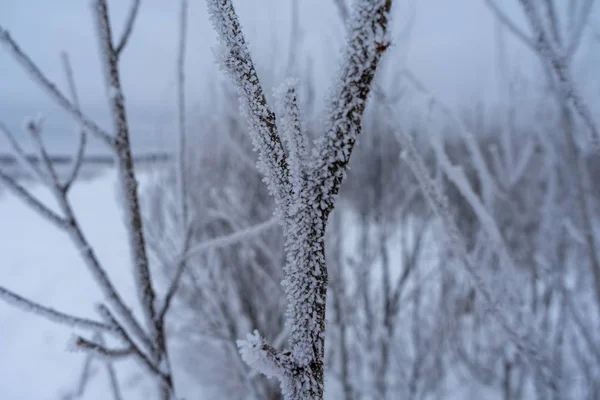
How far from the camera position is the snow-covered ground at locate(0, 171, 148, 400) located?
123 inches

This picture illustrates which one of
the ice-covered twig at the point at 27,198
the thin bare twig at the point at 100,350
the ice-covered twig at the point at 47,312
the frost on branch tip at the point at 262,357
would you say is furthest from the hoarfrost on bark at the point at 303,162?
the ice-covered twig at the point at 27,198

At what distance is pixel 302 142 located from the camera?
0.45 meters

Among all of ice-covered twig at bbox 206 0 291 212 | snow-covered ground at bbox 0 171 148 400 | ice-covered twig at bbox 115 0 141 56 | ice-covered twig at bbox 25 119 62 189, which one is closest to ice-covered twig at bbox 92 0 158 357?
ice-covered twig at bbox 115 0 141 56

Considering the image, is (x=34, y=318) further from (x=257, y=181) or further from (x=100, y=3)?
(x=100, y=3)

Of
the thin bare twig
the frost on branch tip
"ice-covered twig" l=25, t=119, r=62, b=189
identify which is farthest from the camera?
"ice-covered twig" l=25, t=119, r=62, b=189

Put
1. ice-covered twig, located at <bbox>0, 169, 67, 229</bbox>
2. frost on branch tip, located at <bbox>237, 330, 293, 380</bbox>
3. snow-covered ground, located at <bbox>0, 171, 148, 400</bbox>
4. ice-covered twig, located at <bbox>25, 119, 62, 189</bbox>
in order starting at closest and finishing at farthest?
frost on branch tip, located at <bbox>237, 330, 293, 380</bbox>, ice-covered twig, located at <bbox>0, 169, 67, 229</bbox>, ice-covered twig, located at <bbox>25, 119, 62, 189</bbox>, snow-covered ground, located at <bbox>0, 171, 148, 400</bbox>

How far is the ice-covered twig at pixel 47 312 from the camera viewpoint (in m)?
0.75

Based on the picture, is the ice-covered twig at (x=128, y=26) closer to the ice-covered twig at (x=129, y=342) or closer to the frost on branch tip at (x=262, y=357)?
the ice-covered twig at (x=129, y=342)

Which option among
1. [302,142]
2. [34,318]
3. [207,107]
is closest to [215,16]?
[302,142]

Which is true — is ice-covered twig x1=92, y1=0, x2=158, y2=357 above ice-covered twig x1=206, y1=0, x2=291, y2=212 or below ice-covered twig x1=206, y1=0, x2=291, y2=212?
above

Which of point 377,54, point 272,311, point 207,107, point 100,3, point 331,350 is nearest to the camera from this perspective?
point 377,54

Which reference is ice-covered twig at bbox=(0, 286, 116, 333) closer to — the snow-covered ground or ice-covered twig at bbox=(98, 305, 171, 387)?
ice-covered twig at bbox=(98, 305, 171, 387)

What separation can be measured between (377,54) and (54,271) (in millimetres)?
6254

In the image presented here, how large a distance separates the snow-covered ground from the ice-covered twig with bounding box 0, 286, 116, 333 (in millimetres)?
1640
